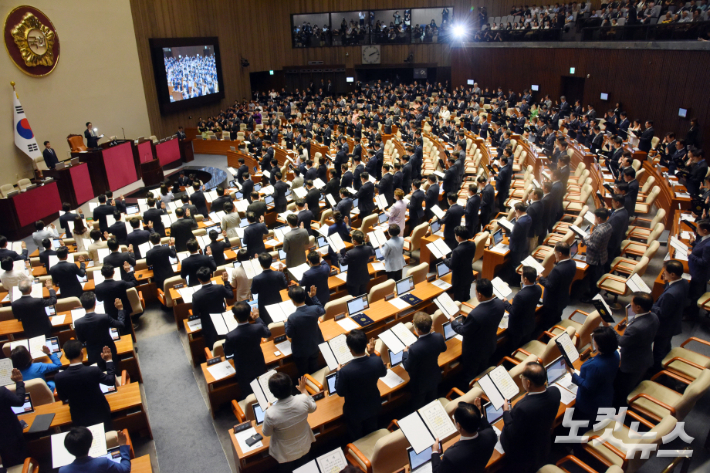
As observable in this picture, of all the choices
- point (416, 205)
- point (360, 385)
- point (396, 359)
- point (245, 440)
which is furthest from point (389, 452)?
point (416, 205)

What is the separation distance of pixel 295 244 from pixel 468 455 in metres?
4.67

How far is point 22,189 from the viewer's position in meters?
12.1

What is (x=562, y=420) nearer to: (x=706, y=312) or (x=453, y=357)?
(x=453, y=357)

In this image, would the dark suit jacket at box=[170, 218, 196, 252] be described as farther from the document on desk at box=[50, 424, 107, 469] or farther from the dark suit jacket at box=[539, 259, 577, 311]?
the dark suit jacket at box=[539, 259, 577, 311]

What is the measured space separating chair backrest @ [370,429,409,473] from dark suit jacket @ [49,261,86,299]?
5.82 meters

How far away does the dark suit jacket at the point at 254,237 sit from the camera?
25.8 ft

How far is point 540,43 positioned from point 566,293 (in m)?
17.9

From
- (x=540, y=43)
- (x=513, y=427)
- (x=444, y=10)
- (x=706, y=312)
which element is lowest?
(x=706, y=312)

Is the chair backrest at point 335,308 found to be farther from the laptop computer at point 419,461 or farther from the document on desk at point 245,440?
the laptop computer at point 419,461

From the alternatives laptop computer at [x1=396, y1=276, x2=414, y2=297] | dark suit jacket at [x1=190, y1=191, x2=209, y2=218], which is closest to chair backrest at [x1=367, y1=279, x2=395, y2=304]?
laptop computer at [x1=396, y1=276, x2=414, y2=297]

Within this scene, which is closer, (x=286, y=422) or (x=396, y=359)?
(x=286, y=422)

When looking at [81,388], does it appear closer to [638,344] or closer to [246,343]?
[246,343]

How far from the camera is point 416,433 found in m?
3.65

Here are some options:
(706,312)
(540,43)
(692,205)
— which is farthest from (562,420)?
(540,43)
